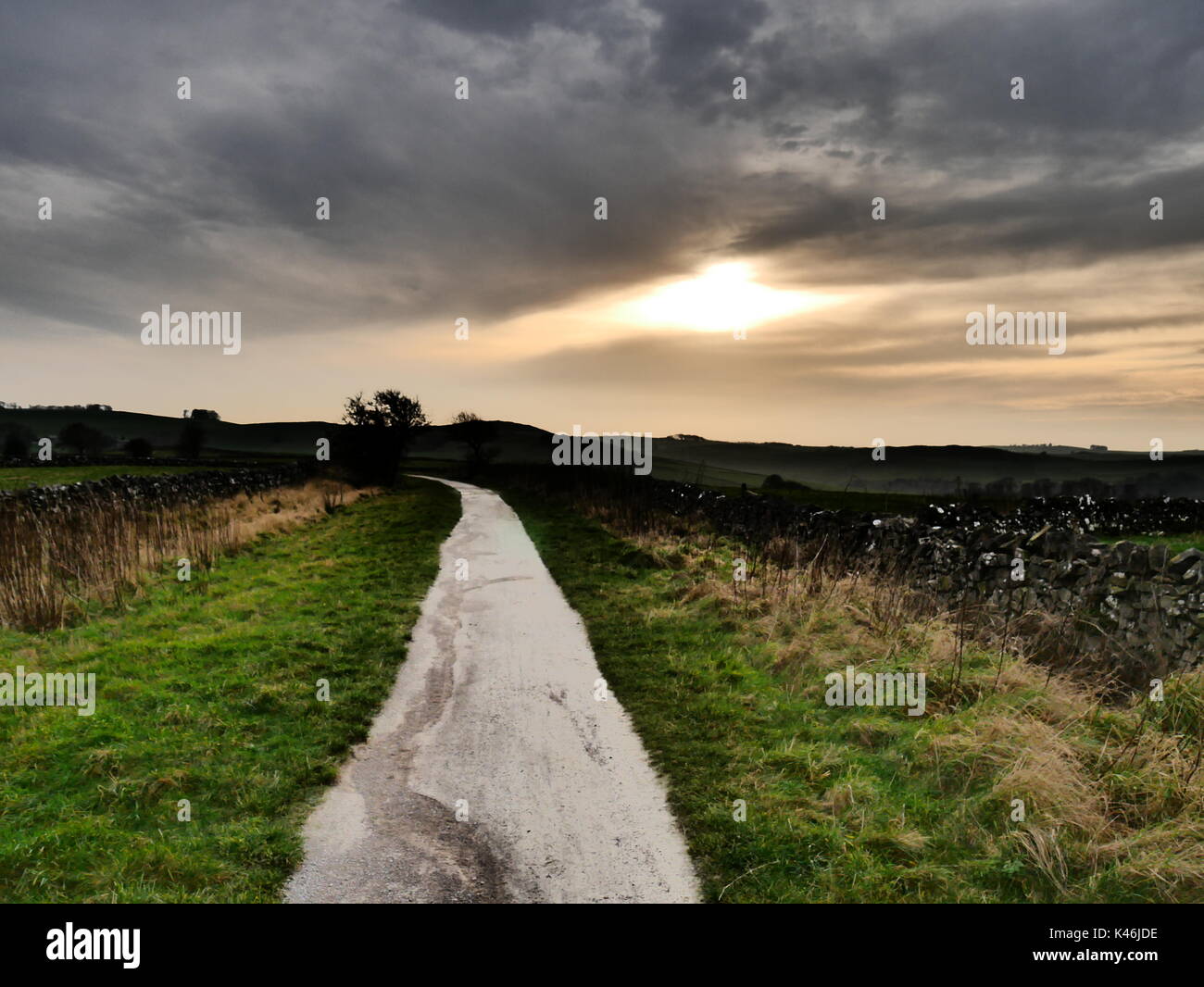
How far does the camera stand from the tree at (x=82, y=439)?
101 m

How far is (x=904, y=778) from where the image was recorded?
5641mm

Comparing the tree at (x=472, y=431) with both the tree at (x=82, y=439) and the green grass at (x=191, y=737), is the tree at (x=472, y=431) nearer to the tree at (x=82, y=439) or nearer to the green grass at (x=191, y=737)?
the tree at (x=82, y=439)

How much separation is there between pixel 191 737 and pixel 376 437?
122 ft

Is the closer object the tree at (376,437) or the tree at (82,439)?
the tree at (376,437)

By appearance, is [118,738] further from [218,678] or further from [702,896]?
[702,896]

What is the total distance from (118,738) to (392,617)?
4461 mm

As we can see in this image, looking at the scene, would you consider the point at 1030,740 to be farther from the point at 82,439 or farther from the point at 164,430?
the point at 164,430

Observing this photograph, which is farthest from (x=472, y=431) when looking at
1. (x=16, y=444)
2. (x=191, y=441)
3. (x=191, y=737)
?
(x=191, y=737)

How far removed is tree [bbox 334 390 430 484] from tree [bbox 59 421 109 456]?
83581mm

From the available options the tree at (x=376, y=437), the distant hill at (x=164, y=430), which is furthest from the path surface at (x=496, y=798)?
the distant hill at (x=164, y=430)

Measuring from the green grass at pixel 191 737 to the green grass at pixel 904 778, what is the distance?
3013 millimetres

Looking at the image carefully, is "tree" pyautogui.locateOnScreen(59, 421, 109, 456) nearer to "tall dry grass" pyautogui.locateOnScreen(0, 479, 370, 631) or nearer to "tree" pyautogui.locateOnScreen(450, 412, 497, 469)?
"tree" pyautogui.locateOnScreen(450, 412, 497, 469)
